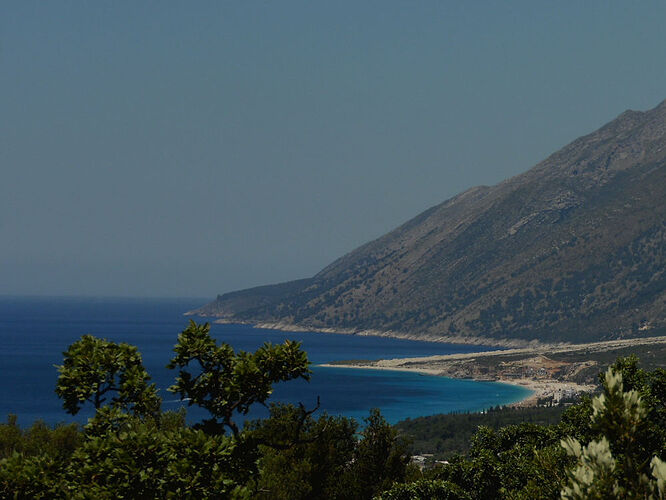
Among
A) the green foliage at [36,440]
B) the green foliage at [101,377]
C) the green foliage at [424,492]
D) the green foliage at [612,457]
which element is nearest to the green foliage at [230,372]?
the green foliage at [101,377]

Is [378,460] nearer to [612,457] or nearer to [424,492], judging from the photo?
[424,492]

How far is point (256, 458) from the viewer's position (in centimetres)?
2609

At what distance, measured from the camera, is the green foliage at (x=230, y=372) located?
25.7m

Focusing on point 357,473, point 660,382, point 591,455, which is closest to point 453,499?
point 357,473

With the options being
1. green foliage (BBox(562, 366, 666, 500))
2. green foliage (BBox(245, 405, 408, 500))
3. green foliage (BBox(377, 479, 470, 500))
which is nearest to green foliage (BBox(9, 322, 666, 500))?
green foliage (BBox(562, 366, 666, 500))

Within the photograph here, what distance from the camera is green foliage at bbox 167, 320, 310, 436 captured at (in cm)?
2570

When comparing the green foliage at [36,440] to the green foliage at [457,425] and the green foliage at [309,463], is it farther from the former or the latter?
the green foliage at [457,425]

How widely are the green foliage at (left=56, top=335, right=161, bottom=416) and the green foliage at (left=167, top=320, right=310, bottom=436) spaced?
1782mm

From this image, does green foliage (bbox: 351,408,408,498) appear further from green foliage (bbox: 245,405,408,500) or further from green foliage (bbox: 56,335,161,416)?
green foliage (bbox: 56,335,161,416)

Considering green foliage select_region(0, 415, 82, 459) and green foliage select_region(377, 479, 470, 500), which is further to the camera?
green foliage select_region(0, 415, 82, 459)

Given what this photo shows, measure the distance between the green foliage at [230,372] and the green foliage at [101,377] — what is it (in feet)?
5.85

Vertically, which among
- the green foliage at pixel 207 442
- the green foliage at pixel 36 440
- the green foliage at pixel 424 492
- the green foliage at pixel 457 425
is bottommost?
the green foliage at pixel 457 425

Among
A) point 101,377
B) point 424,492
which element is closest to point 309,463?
point 424,492

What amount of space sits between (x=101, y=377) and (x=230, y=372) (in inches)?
166
